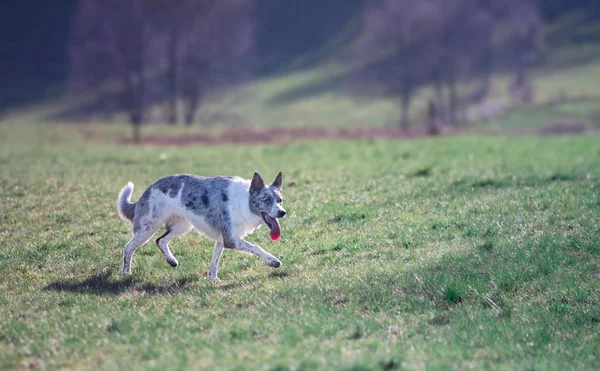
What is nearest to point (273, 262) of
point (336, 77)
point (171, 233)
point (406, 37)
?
point (171, 233)

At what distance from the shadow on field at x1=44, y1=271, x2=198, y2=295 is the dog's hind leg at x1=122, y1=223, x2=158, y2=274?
0.43 metres

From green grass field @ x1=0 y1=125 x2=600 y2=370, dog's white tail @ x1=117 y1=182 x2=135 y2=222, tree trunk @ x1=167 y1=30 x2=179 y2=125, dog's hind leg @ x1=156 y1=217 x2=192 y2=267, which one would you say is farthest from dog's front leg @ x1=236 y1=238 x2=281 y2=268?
tree trunk @ x1=167 y1=30 x2=179 y2=125

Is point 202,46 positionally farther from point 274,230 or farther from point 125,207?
point 274,230

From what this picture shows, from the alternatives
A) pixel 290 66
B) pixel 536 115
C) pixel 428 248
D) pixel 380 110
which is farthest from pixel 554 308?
pixel 290 66

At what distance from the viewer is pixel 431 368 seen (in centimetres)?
794

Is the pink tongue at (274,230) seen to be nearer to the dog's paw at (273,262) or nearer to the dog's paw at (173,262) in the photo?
the dog's paw at (273,262)

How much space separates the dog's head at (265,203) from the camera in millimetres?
11945

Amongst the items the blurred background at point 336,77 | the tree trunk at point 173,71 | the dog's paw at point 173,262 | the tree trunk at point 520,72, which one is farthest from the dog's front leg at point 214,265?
the tree trunk at point 520,72

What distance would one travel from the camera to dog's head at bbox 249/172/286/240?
11.9 m

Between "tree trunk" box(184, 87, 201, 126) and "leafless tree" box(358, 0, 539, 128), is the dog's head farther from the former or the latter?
"tree trunk" box(184, 87, 201, 126)

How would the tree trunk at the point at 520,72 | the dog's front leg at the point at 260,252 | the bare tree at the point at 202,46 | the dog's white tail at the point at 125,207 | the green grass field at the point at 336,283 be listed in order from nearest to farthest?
the green grass field at the point at 336,283
the dog's front leg at the point at 260,252
the dog's white tail at the point at 125,207
the bare tree at the point at 202,46
the tree trunk at the point at 520,72

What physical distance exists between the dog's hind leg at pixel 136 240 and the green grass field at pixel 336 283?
308 mm

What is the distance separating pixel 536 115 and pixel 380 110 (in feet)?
81.8

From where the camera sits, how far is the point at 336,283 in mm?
11531
